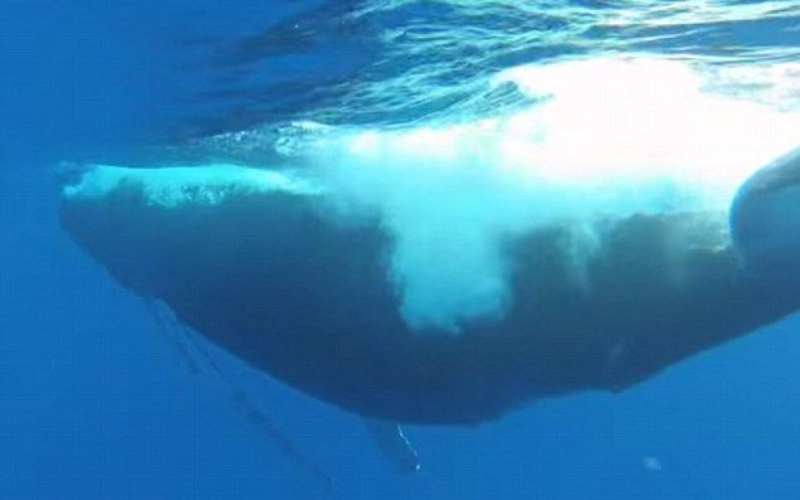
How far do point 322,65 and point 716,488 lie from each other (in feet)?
303

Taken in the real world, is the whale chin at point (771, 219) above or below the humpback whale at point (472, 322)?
above

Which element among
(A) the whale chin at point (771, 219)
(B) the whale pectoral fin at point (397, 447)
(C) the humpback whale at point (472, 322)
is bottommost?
(B) the whale pectoral fin at point (397, 447)

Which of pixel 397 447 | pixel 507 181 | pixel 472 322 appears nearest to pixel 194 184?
pixel 507 181

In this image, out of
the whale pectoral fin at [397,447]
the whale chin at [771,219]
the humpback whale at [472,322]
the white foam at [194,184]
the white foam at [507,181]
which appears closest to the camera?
Answer: the whale chin at [771,219]

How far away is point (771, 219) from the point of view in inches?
226

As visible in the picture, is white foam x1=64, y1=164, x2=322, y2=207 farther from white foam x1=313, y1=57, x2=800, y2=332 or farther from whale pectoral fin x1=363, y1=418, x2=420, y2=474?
whale pectoral fin x1=363, y1=418, x2=420, y2=474

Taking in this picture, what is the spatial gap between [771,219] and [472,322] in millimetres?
2044

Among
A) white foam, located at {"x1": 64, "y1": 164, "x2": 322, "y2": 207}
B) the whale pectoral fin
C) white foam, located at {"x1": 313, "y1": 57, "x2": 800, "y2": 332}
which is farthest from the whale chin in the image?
the whale pectoral fin

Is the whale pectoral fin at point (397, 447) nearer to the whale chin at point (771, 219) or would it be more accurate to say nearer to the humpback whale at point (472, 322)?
the humpback whale at point (472, 322)

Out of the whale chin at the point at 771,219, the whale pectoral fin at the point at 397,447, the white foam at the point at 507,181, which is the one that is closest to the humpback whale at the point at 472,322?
the whale chin at the point at 771,219

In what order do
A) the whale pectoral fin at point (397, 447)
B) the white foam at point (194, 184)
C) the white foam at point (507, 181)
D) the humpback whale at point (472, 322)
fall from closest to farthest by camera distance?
the humpback whale at point (472, 322), the white foam at point (507, 181), the white foam at point (194, 184), the whale pectoral fin at point (397, 447)

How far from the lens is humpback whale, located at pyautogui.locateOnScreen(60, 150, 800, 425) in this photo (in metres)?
6.23

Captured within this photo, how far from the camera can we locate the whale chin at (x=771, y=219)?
5516 millimetres

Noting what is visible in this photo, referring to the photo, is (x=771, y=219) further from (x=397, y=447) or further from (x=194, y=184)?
(x=397, y=447)
